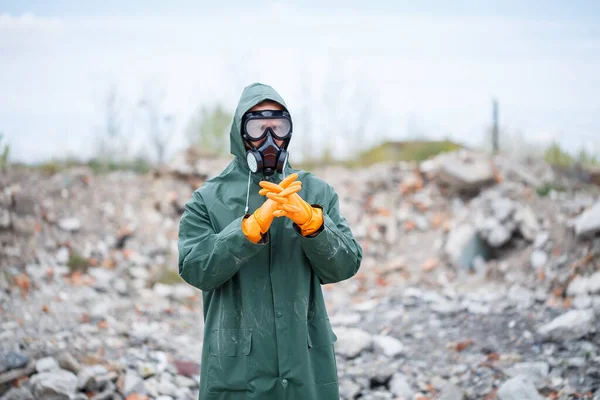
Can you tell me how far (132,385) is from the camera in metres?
4.36

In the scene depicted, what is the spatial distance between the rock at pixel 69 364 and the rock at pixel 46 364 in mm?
41

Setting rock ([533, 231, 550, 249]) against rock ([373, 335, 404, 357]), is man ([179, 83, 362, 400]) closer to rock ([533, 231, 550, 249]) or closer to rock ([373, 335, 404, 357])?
rock ([373, 335, 404, 357])

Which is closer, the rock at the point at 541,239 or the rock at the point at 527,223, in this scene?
the rock at the point at 541,239

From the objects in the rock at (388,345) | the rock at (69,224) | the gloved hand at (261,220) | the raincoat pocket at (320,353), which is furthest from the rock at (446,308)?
the rock at (69,224)

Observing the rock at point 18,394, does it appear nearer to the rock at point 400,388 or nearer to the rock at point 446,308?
the rock at point 400,388

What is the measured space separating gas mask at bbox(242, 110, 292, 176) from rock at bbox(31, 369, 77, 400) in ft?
8.61

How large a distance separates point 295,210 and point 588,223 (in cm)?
517

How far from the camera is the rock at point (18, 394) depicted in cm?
416

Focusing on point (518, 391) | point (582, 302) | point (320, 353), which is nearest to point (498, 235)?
point (582, 302)

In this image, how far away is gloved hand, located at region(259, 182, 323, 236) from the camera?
7.29ft

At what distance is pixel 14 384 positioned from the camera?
4.31 meters

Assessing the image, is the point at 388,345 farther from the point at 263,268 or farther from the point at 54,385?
the point at 263,268

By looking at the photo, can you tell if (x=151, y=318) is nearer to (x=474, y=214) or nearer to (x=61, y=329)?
(x=61, y=329)

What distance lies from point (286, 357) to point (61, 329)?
3603 mm
